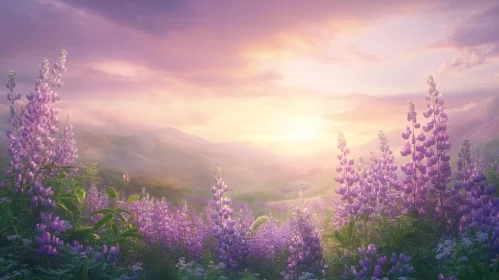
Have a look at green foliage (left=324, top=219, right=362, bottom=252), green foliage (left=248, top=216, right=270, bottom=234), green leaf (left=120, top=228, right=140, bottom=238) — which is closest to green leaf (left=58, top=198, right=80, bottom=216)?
green leaf (left=120, top=228, right=140, bottom=238)

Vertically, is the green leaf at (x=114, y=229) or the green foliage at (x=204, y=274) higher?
the green leaf at (x=114, y=229)

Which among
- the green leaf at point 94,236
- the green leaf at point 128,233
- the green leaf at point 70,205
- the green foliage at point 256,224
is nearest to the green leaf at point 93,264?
the green leaf at point 94,236

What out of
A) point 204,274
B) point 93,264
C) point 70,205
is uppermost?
point 70,205

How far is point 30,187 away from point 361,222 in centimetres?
633

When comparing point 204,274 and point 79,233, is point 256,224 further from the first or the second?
point 79,233

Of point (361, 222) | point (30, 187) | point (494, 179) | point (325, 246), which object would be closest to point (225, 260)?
point (325, 246)

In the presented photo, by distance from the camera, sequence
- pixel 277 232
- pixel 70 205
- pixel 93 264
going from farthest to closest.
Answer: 1. pixel 277 232
2. pixel 70 205
3. pixel 93 264

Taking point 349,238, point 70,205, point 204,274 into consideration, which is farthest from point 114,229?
point 349,238

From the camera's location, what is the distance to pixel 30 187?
24.3 ft

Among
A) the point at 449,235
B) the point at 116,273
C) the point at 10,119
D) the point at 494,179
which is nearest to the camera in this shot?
the point at 116,273

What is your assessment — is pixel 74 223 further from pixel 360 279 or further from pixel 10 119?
pixel 360 279

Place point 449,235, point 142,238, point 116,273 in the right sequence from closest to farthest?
point 116,273
point 449,235
point 142,238

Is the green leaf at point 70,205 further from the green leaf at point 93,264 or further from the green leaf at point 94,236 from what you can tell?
the green leaf at point 93,264

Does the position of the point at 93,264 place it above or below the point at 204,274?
above
